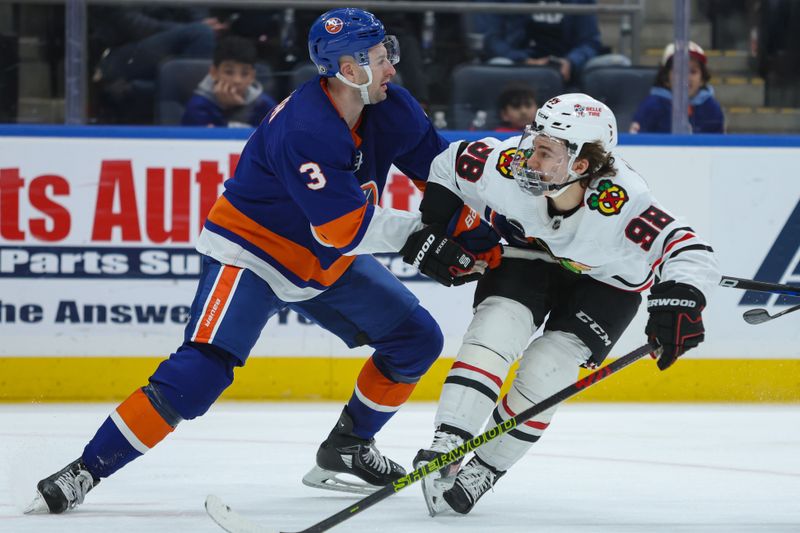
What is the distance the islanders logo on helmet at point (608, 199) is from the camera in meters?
2.98

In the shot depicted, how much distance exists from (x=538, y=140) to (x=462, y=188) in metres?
0.27

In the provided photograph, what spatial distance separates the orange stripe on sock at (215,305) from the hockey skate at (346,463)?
58cm

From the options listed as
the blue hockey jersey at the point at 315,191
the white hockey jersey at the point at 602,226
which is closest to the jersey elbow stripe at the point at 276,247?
the blue hockey jersey at the point at 315,191

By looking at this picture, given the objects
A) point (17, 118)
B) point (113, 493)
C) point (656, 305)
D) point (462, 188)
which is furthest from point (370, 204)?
point (17, 118)

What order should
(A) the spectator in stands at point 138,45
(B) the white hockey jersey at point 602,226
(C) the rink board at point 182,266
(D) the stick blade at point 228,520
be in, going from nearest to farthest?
(D) the stick blade at point 228,520, (B) the white hockey jersey at point 602,226, (C) the rink board at point 182,266, (A) the spectator in stands at point 138,45

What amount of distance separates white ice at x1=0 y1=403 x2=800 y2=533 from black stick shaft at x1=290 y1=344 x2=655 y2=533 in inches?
6.2

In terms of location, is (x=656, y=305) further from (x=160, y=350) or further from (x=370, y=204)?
(x=160, y=350)

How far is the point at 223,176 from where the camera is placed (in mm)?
4980

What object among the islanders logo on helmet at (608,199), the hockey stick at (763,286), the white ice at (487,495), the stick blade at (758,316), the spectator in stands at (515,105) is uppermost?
the islanders logo on helmet at (608,199)

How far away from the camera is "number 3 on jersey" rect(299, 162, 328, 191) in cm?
295

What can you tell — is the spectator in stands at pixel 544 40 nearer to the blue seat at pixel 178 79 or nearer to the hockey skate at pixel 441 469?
the blue seat at pixel 178 79

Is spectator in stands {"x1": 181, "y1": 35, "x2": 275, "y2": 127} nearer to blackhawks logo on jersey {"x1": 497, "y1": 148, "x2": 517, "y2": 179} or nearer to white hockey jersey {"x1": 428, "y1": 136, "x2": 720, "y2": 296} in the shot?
white hockey jersey {"x1": 428, "y1": 136, "x2": 720, "y2": 296}

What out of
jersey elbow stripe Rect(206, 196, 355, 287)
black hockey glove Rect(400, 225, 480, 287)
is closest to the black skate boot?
black hockey glove Rect(400, 225, 480, 287)

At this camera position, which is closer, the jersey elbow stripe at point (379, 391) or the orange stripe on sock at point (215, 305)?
the orange stripe on sock at point (215, 305)
